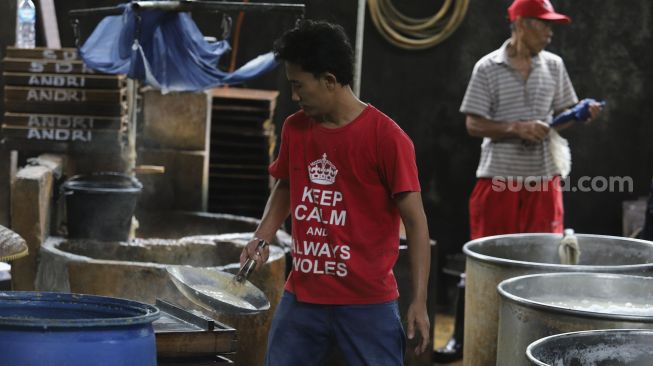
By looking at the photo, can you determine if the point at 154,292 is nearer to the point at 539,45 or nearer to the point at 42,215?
the point at 42,215

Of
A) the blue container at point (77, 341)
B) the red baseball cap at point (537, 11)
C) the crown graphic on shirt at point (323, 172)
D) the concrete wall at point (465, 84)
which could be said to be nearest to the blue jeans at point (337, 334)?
the crown graphic on shirt at point (323, 172)

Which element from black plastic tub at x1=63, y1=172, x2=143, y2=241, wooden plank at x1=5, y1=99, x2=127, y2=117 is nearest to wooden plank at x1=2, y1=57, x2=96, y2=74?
wooden plank at x1=5, y1=99, x2=127, y2=117

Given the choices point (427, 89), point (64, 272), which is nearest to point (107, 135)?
point (64, 272)

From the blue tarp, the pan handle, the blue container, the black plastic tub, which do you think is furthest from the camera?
the blue tarp

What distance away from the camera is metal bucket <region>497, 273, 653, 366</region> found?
4.38m

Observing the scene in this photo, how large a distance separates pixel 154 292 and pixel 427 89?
4868 mm

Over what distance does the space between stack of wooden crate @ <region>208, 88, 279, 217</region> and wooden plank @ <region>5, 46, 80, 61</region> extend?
1.95 meters

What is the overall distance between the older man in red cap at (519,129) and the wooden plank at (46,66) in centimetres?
276

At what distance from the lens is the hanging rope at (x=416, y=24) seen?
10.6 metres

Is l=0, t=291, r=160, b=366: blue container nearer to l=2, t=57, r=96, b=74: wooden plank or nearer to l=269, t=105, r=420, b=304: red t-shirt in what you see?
l=269, t=105, r=420, b=304: red t-shirt

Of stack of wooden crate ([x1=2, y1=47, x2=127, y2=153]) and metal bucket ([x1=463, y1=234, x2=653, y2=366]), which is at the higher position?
stack of wooden crate ([x1=2, y1=47, x2=127, y2=153])

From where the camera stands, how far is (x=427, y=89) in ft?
36.0

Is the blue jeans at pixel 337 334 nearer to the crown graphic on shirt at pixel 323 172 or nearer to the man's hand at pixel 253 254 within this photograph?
the man's hand at pixel 253 254

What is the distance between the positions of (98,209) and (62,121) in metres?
0.87
